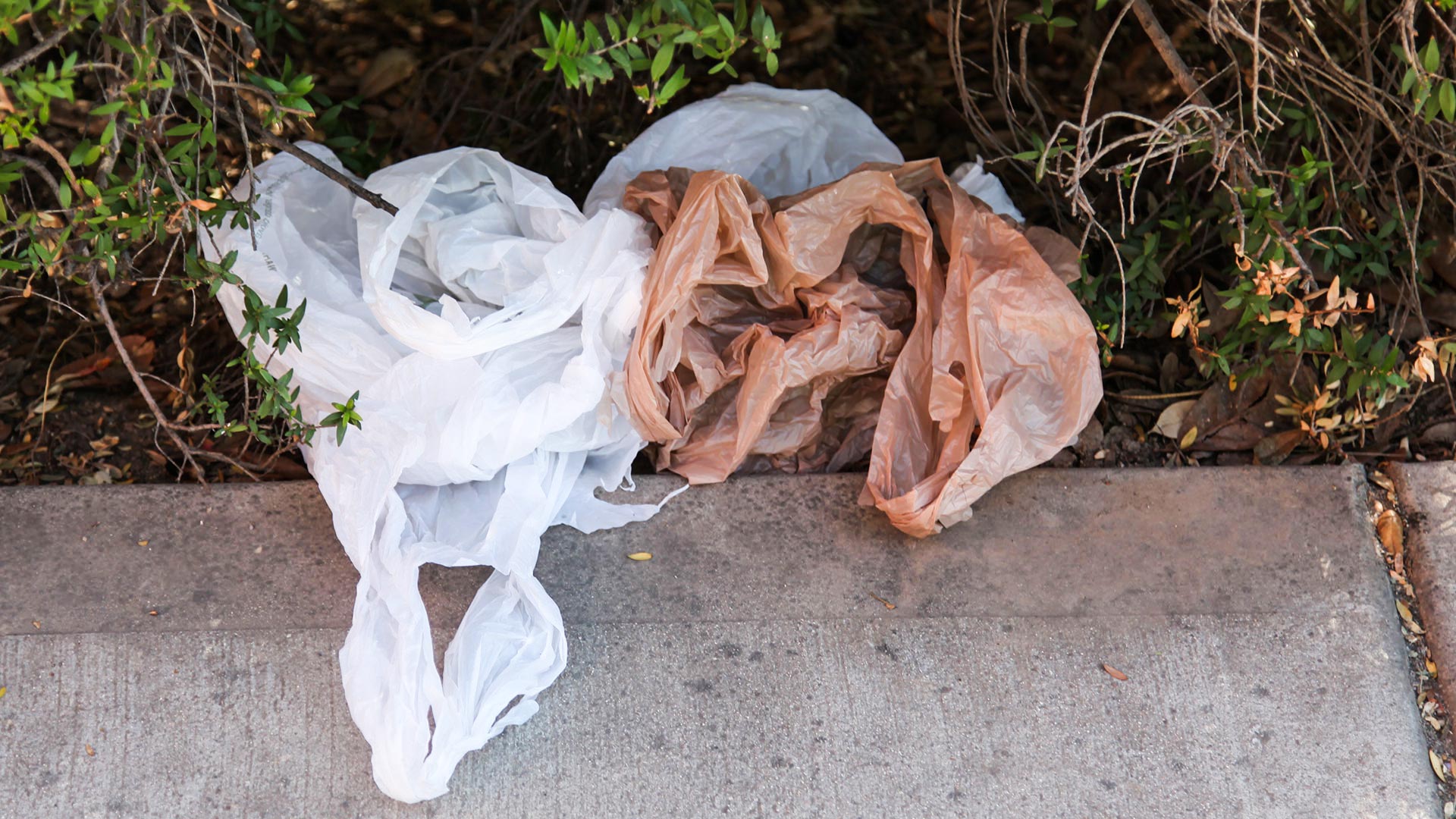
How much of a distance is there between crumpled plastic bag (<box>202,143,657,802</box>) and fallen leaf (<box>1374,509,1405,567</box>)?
137 centimetres

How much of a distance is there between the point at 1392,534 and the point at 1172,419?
440 mm

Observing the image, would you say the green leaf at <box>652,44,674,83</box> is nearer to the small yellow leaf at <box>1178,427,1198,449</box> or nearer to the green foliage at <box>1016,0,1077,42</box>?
the green foliage at <box>1016,0,1077,42</box>

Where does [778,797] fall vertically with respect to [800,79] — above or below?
below

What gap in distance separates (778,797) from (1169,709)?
2.25 feet

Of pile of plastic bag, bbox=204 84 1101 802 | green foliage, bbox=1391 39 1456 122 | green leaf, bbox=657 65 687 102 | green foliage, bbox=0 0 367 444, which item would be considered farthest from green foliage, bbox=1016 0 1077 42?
green foliage, bbox=0 0 367 444

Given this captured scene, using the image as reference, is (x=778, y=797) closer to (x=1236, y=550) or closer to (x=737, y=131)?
(x=1236, y=550)

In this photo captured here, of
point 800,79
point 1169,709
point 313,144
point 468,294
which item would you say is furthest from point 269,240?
point 1169,709

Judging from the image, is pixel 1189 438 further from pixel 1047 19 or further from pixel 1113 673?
pixel 1047 19

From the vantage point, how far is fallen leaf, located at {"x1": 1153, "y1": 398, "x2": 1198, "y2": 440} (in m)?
2.28

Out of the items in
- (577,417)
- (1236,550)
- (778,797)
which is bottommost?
(778,797)

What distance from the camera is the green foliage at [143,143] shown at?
56.5 inches

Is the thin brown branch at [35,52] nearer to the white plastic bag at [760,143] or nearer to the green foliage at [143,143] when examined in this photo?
the green foliage at [143,143]

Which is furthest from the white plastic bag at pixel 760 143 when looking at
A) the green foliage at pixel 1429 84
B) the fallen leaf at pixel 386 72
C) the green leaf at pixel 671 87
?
the green foliage at pixel 1429 84

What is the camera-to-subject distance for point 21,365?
2285 millimetres
